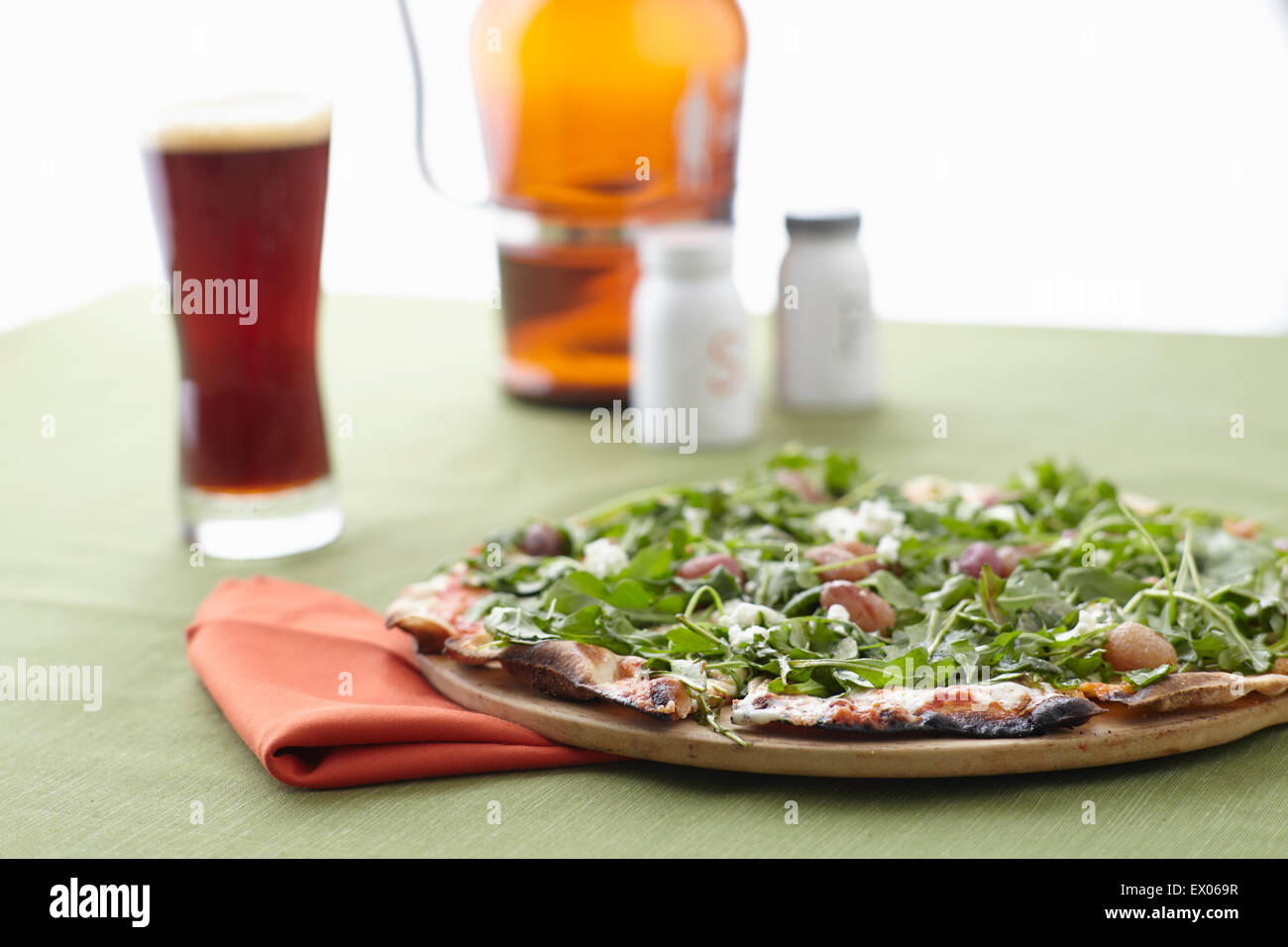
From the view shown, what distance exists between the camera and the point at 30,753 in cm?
83

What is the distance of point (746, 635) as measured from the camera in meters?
0.83

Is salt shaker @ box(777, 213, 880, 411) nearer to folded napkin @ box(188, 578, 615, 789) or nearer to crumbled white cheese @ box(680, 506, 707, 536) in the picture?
crumbled white cheese @ box(680, 506, 707, 536)

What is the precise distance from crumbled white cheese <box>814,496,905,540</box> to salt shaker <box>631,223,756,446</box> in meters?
0.45

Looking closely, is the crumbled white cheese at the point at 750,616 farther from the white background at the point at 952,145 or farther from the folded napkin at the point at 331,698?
the white background at the point at 952,145

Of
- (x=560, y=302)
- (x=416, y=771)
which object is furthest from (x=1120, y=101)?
(x=416, y=771)

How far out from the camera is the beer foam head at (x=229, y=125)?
1131 mm

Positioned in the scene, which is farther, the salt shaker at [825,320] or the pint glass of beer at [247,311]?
the salt shaker at [825,320]

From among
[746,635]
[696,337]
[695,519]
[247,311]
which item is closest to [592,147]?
[696,337]

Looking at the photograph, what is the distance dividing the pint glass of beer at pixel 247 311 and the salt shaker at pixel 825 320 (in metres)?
0.54

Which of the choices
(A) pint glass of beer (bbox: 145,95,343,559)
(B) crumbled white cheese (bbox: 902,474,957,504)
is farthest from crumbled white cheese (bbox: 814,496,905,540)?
(A) pint glass of beer (bbox: 145,95,343,559)

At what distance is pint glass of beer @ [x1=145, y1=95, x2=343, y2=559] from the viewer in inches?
44.9

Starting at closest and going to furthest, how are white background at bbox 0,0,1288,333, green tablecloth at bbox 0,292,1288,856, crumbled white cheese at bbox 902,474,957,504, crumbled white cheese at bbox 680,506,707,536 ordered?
green tablecloth at bbox 0,292,1288,856 → crumbled white cheese at bbox 680,506,707,536 → crumbled white cheese at bbox 902,474,957,504 → white background at bbox 0,0,1288,333

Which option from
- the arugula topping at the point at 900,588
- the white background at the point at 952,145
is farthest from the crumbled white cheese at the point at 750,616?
the white background at the point at 952,145

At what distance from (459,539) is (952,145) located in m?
2.61
